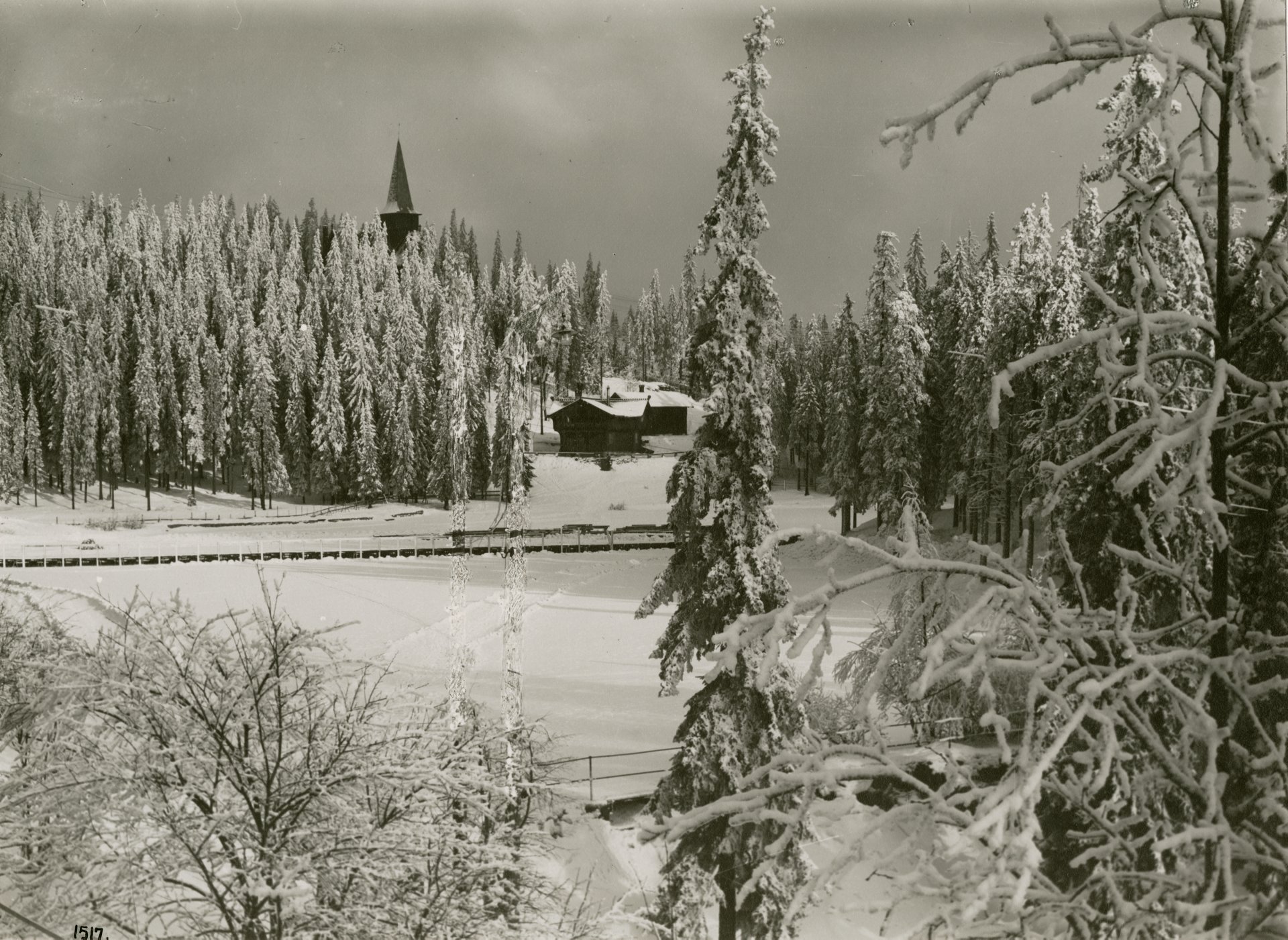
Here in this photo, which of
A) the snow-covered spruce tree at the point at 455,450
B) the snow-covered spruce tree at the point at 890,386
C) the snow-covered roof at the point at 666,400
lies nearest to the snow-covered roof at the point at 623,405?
the snow-covered roof at the point at 666,400

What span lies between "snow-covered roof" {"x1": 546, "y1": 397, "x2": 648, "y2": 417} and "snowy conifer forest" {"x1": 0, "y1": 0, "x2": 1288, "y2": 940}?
1759mm

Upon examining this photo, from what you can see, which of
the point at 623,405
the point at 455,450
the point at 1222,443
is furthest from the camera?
the point at 623,405

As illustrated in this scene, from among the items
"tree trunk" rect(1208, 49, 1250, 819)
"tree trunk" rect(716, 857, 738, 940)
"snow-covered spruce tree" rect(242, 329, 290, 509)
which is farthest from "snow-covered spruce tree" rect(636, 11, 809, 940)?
"snow-covered spruce tree" rect(242, 329, 290, 509)

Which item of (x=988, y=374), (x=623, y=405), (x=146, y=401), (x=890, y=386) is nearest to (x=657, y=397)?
(x=623, y=405)

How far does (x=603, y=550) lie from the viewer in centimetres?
2745

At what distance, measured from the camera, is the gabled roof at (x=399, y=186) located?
21.7 metres

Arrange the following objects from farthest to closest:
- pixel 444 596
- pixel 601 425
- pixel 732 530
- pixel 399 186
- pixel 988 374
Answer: pixel 601 425 < pixel 444 596 < pixel 399 186 < pixel 988 374 < pixel 732 530

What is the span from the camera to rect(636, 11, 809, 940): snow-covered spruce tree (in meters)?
12.7

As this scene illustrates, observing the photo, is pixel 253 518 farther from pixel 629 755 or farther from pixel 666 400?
pixel 666 400

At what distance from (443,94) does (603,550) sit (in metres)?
13.5

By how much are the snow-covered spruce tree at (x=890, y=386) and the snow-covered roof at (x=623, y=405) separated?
1467cm

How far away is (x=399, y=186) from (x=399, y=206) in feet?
6.32

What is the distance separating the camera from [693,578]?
1338cm

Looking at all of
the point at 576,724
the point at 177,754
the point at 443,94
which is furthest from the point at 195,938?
the point at 443,94
